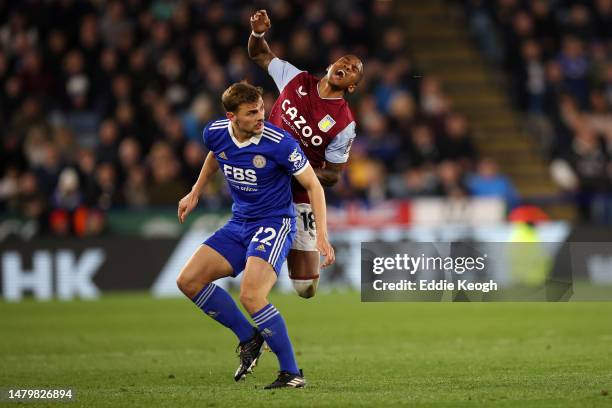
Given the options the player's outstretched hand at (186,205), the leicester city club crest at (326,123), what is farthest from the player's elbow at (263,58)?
the player's outstretched hand at (186,205)

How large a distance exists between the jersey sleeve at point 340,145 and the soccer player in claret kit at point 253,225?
899mm

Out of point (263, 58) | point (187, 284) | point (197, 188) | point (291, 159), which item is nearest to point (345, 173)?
point (263, 58)

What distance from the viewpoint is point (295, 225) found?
9.20 meters

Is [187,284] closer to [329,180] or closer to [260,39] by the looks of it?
[329,180]

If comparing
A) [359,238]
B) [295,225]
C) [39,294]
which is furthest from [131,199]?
[295,225]

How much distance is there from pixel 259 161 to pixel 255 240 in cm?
59

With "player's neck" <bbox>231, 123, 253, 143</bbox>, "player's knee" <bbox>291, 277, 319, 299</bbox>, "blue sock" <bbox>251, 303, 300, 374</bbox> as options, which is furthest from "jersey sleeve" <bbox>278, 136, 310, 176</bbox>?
"player's knee" <bbox>291, 277, 319, 299</bbox>

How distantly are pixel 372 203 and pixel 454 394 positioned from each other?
12067 mm

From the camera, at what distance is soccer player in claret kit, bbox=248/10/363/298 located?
9.62 metres

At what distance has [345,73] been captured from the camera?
374 inches

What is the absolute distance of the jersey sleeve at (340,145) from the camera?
970 cm

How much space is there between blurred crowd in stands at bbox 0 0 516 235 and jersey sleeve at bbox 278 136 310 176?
1075 cm

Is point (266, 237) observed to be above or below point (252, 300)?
above

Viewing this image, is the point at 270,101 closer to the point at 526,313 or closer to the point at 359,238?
the point at 359,238
